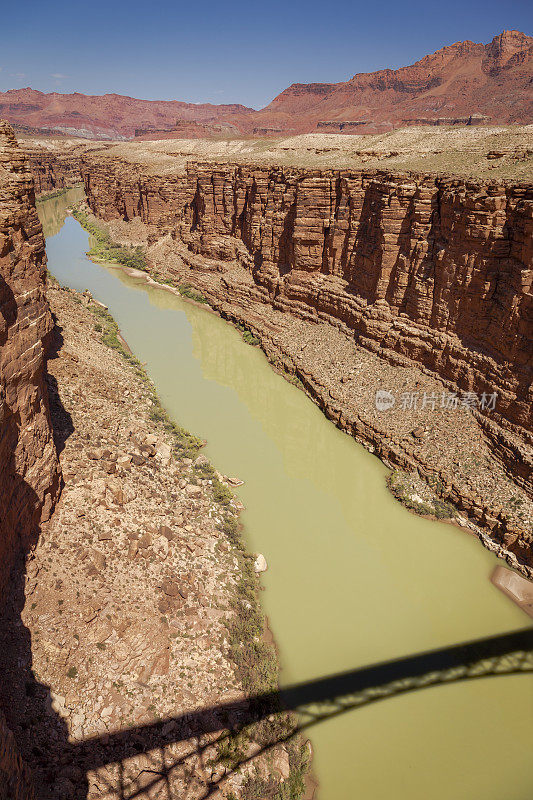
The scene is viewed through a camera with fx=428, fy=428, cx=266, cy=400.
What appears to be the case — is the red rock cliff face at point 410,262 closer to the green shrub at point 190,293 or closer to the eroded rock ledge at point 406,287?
the eroded rock ledge at point 406,287

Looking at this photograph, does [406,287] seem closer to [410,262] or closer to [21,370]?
[410,262]

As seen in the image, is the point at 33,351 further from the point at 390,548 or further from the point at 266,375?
the point at 266,375

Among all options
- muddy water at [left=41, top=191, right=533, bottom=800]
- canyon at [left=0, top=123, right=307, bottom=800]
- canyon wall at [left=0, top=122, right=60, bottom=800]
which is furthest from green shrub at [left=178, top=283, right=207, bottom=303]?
canyon wall at [left=0, top=122, right=60, bottom=800]

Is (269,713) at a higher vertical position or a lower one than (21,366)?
lower

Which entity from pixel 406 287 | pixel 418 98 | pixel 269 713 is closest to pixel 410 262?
pixel 406 287

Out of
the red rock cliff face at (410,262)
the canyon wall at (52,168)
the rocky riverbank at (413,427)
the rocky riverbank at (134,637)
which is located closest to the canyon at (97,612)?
the rocky riverbank at (134,637)

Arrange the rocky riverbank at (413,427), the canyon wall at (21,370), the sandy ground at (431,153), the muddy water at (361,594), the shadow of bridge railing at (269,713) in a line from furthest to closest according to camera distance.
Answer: the sandy ground at (431,153)
the rocky riverbank at (413,427)
the muddy water at (361,594)
the canyon wall at (21,370)
the shadow of bridge railing at (269,713)

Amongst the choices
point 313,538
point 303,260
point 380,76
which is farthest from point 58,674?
point 380,76
